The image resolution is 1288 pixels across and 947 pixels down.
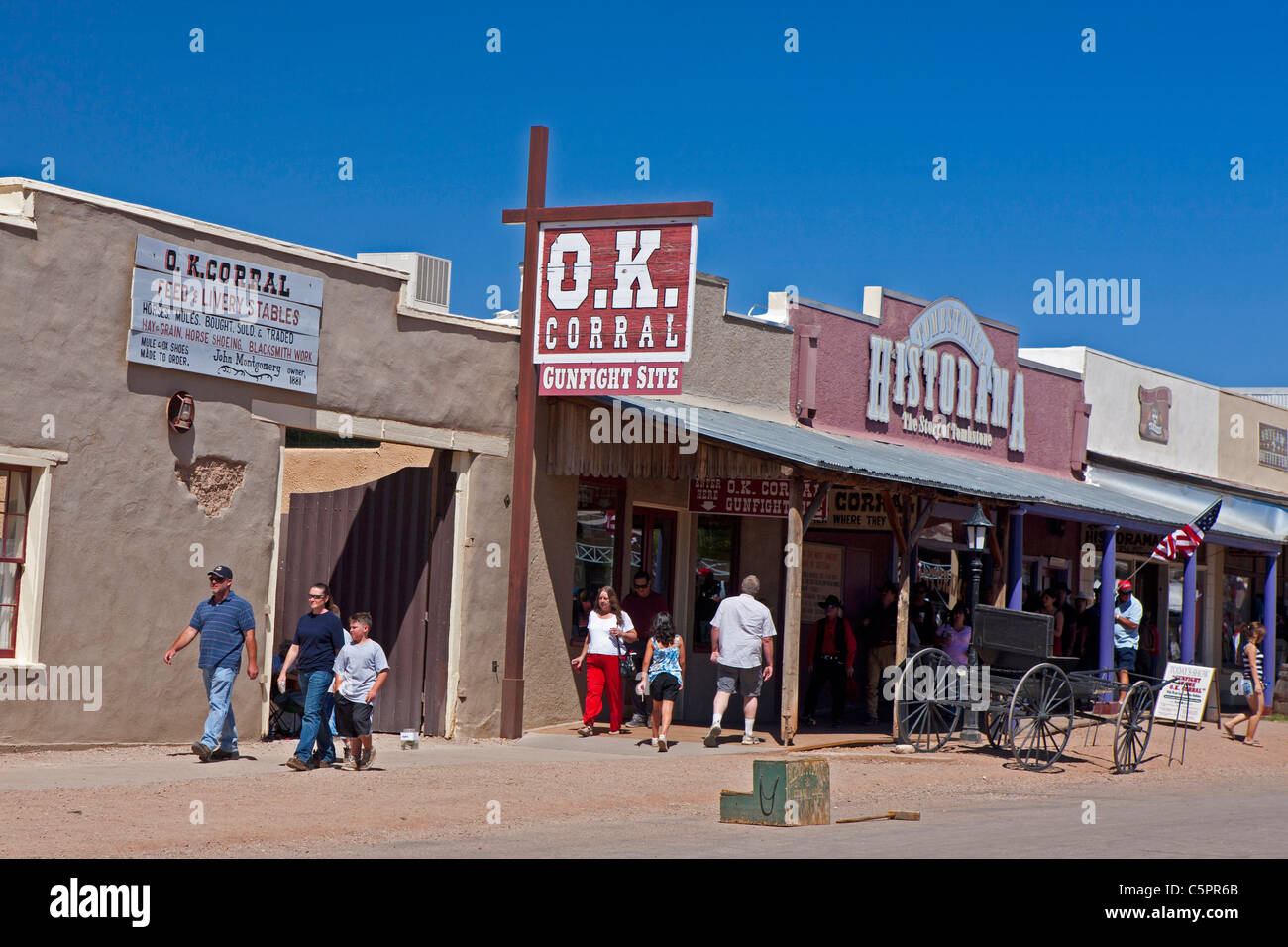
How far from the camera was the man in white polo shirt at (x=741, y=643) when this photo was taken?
54.0 ft

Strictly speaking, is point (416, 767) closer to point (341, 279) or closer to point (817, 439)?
point (341, 279)

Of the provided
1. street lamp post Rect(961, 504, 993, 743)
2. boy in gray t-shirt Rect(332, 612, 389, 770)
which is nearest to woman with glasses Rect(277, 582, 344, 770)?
boy in gray t-shirt Rect(332, 612, 389, 770)

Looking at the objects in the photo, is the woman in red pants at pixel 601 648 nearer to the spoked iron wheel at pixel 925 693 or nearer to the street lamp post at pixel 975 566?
the spoked iron wheel at pixel 925 693

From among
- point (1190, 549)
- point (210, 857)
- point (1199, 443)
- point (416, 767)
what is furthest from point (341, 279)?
point (1199, 443)

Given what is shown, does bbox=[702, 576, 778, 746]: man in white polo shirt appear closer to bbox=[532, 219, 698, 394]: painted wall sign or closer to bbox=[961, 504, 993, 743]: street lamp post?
bbox=[532, 219, 698, 394]: painted wall sign

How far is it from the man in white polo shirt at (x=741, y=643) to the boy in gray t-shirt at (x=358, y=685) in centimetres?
411

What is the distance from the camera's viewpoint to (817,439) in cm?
1939

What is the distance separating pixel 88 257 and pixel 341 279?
2721mm

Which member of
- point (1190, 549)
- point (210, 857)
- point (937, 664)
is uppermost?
point (1190, 549)

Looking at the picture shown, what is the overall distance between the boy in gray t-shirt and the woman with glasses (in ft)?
0.71

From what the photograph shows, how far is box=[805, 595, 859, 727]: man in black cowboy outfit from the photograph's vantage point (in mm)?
20062

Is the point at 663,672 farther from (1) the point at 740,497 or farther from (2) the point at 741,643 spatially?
(1) the point at 740,497

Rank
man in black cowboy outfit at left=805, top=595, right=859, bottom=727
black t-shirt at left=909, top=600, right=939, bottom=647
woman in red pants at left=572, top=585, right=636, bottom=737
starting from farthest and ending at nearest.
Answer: black t-shirt at left=909, top=600, right=939, bottom=647 → man in black cowboy outfit at left=805, top=595, right=859, bottom=727 → woman in red pants at left=572, top=585, right=636, bottom=737
